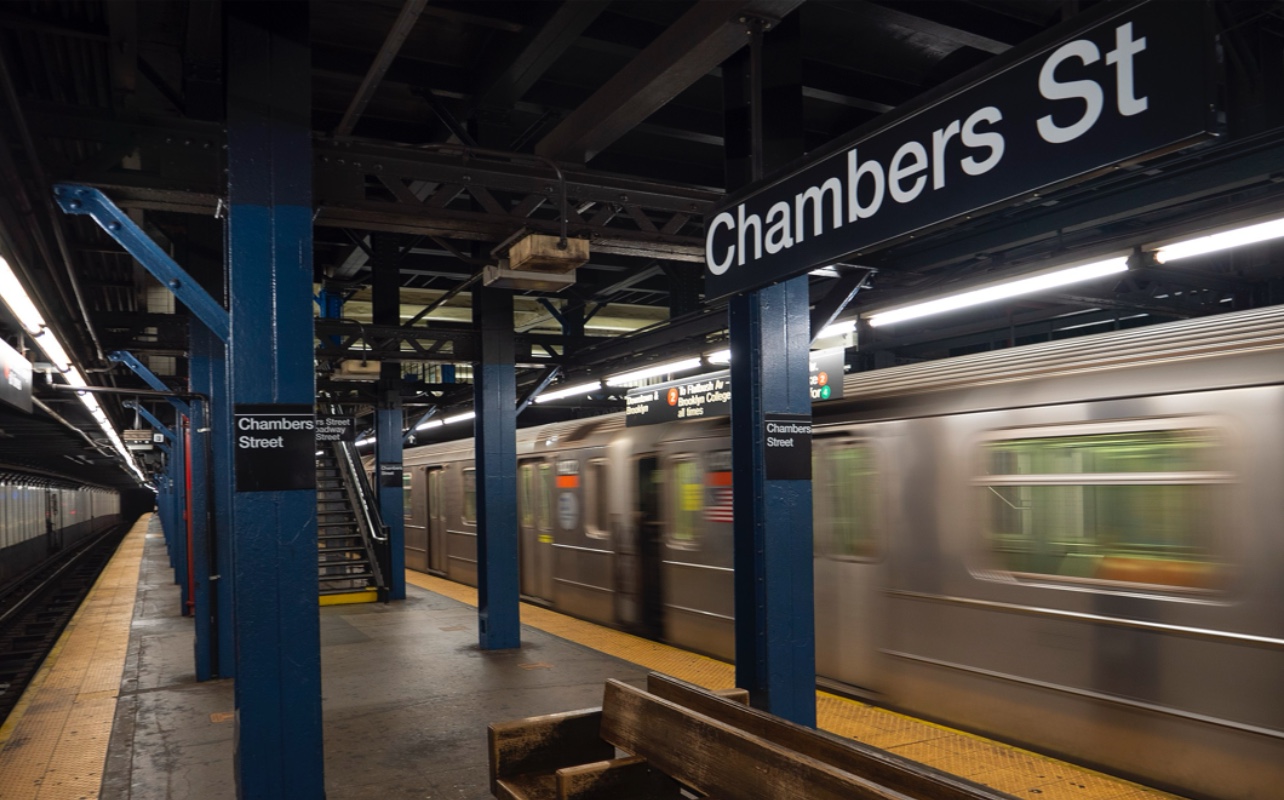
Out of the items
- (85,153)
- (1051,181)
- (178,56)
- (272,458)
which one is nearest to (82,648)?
(85,153)

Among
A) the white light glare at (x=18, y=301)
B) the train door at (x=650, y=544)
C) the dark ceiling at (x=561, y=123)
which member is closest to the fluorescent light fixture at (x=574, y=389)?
the train door at (x=650, y=544)

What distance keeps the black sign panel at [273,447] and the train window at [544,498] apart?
666cm

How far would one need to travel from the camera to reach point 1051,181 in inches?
88.1

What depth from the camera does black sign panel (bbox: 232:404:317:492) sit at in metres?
3.93

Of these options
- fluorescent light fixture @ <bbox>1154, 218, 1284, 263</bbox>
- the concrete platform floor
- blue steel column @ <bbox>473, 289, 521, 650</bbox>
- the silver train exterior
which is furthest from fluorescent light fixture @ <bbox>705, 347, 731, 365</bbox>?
the silver train exterior

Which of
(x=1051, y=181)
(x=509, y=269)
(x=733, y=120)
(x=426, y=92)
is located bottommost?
(x=1051, y=181)

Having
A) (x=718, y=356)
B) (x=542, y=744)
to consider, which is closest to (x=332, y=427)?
(x=718, y=356)

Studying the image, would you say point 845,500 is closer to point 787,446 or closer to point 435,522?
point 787,446

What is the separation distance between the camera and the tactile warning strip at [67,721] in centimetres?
504

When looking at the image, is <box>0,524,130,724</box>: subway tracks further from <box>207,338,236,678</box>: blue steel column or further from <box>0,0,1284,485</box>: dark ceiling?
<box>0,0,1284,485</box>: dark ceiling

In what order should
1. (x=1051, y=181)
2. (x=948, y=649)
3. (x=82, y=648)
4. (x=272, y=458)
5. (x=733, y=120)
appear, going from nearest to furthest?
(x=1051, y=181) < (x=272, y=458) < (x=733, y=120) < (x=948, y=649) < (x=82, y=648)

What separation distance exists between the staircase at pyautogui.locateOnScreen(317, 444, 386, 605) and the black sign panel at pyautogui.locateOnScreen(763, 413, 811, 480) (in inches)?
345

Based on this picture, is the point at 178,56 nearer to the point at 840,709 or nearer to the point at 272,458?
the point at 272,458

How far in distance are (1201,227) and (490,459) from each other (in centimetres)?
619
